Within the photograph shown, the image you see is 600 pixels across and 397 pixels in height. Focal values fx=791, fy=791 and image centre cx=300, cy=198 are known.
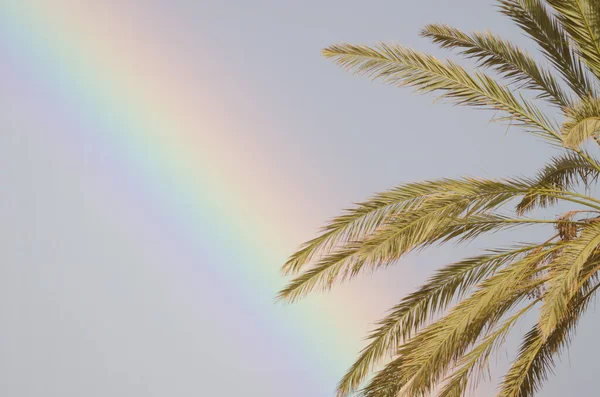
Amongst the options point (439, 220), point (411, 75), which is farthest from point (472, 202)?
point (411, 75)

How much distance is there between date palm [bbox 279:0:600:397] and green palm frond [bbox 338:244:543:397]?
0.4 inches

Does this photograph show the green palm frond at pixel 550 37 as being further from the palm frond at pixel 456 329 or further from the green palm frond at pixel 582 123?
the palm frond at pixel 456 329

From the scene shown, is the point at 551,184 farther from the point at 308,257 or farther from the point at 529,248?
the point at 308,257

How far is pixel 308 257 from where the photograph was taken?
864 cm

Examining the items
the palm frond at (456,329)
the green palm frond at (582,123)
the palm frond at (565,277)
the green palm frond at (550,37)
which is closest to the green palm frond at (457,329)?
the palm frond at (456,329)

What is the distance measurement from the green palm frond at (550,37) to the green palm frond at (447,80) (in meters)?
0.59

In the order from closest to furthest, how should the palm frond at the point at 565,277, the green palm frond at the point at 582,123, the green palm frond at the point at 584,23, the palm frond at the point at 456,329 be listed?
the green palm frond at the point at 582,123 < the palm frond at the point at 565,277 < the green palm frond at the point at 584,23 < the palm frond at the point at 456,329

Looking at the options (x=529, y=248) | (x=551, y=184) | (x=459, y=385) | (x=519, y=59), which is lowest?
(x=459, y=385)

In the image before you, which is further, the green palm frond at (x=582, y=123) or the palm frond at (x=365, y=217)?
the palm frond at (x=365, y=217)

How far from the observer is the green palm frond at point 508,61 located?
8.66m

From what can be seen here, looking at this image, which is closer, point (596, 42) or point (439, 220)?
point (596, 42)

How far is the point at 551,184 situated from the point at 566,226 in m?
0.51

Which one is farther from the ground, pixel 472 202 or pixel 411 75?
pixel 411 75

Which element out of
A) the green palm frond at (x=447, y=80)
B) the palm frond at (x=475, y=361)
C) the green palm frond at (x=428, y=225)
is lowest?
the palm frond at (x=475, y=361)
